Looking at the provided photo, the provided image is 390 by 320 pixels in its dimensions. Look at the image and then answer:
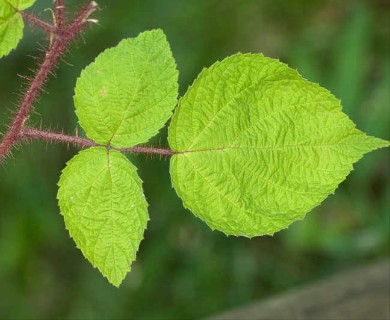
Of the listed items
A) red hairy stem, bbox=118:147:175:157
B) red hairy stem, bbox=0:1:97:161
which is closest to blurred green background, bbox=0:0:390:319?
red hairy stem, bbox=118:147:175:157

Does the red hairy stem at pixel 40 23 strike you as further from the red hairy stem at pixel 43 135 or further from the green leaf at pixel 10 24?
the red hairy stem at pixel 43 135

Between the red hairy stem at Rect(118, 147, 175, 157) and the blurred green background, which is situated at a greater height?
the red hairy stem at Rect(118, 147, 175, 157)

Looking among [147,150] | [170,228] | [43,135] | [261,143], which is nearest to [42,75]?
[43,135]

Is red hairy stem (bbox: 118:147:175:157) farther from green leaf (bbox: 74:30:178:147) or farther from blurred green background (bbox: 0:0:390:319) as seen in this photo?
blurred green background (bbox: 0:0:390:319)

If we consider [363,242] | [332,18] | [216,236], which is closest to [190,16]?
[332,18]

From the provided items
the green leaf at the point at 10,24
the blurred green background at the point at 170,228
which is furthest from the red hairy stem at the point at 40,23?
the blurred green background at the point at 170,228
